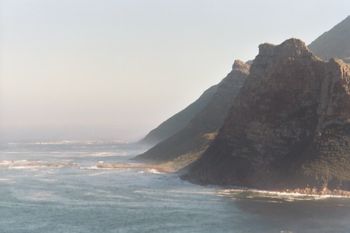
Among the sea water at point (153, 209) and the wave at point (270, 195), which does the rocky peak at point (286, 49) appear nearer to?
the wave at point (270, 195)

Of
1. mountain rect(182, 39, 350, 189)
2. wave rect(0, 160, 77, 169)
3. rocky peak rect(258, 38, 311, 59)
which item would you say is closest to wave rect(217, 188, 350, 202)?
mountain rect(182, 39, 350, 189)

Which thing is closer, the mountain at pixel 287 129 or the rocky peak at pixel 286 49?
the mountain at pixel 287 129

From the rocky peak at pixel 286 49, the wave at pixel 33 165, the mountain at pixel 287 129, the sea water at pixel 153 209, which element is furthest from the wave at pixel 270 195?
the wave at pixel 33 165

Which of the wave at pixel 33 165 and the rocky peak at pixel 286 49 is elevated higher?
the rocky peak at pixel 286 49

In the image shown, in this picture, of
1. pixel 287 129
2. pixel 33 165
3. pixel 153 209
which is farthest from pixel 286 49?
pixel 33 165

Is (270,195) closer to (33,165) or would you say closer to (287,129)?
(287,129)
